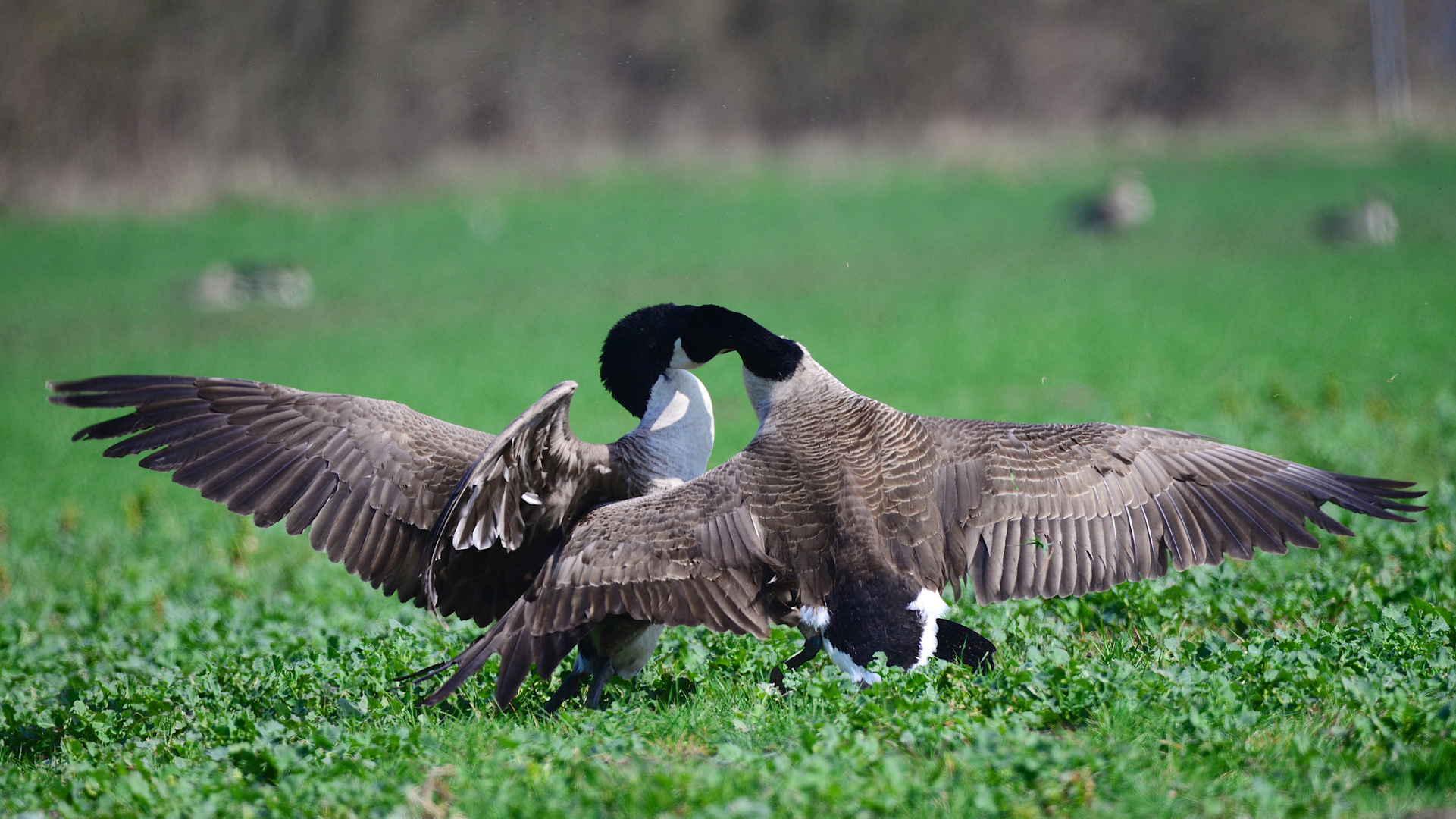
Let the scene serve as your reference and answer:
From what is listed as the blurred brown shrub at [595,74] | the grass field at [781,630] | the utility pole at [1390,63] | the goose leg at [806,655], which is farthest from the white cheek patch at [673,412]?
the utility pole at [1390,63]

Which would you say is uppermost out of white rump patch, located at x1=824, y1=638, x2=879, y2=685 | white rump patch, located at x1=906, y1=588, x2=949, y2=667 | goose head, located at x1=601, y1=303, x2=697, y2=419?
goose head, located at x1=601, y1=303, x2=697, y2=419

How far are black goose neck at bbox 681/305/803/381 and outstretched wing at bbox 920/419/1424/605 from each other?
2.86 ft

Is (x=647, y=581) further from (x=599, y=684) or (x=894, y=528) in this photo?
(x=894, y=528)

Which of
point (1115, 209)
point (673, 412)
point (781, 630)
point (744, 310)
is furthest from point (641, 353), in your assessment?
point (1115, 209)

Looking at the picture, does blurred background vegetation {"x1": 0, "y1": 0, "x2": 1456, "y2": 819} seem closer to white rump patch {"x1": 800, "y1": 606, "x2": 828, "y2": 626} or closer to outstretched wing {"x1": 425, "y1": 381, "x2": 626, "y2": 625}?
white rump patch {"x1": 800, "y1": 606, "x2": 828, "y2": 626}

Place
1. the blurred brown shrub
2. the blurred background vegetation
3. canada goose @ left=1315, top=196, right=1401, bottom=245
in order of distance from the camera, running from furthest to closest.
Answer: the blurred brown shrub, canada goose @ left=1315, top=196, right=1401, bottom=245, the blurred background vegetation

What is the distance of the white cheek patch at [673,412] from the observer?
599 cm

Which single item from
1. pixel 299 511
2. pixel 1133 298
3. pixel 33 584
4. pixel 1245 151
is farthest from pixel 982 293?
pixel 299 511

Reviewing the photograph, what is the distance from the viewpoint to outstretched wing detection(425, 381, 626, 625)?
5051 millimetres

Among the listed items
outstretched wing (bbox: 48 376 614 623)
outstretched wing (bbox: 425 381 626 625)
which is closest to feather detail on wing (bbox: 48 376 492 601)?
outstretched wing (bbox: 48 376 614 623)

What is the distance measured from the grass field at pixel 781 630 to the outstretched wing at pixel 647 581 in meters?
0.32

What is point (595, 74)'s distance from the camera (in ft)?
140

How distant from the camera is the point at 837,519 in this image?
17.0ft

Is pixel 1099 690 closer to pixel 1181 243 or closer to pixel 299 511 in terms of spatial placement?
pixel 299 511
